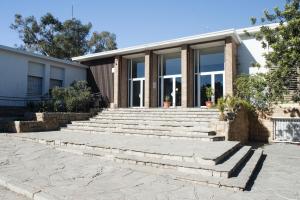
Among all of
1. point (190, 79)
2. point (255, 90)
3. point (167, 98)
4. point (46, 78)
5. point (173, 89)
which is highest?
point (46, 78)

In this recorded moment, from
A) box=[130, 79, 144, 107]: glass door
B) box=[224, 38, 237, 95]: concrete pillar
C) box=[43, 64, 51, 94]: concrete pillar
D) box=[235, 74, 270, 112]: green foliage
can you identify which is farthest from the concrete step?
box=[43, 64, 51, 94]: concrete pillar

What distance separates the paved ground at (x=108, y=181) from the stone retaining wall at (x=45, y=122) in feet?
16.5

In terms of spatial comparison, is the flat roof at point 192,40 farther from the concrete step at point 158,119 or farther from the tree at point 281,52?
the concrete step at point 158,119

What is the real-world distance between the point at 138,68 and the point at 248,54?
7544 mm

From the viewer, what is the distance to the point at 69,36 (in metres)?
31.6

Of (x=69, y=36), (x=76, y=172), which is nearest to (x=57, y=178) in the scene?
(x=76, y=172)

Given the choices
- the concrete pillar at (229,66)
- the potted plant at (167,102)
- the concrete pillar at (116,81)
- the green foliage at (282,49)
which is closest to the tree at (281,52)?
the green foliage at (282,49)

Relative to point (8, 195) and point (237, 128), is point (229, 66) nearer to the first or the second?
point (237, 128)

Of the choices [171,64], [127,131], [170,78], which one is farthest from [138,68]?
[127,131]

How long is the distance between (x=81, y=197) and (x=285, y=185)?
3794 millimetres

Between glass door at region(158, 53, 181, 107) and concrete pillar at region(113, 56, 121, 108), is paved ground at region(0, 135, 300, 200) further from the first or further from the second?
concrete pillar at region(113, 56, 121, 108)

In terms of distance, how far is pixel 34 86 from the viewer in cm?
1728

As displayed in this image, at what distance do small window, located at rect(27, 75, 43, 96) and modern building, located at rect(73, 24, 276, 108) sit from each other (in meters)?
3.74

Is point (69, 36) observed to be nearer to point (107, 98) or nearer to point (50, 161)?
point (107, 98)
